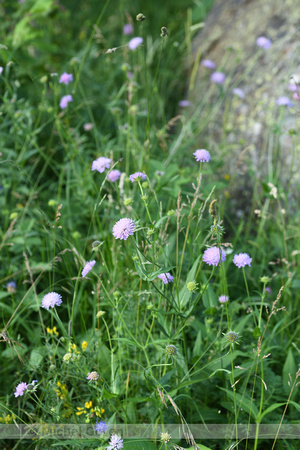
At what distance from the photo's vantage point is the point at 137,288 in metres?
1.66

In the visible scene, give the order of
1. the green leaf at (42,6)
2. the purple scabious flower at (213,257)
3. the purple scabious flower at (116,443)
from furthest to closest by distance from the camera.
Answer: the green leaf at (42,6)
the purple scabious flower at (213,257)
the purple scabious flower at (116,443)

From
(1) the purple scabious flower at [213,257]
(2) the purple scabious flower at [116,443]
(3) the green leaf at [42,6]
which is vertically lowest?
(2) the purple scabious flower at [116,443]

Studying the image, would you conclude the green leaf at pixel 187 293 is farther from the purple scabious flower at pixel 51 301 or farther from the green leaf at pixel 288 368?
the green leaf at pixel 288 368

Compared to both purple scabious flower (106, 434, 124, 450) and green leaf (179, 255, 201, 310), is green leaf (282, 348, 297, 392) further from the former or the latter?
purple scabious flower (106, 434, 124, 450)

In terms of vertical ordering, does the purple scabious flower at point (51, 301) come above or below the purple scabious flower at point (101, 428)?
above

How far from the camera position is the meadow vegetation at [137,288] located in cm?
125

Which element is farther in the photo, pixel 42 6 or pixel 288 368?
pixel 42 6

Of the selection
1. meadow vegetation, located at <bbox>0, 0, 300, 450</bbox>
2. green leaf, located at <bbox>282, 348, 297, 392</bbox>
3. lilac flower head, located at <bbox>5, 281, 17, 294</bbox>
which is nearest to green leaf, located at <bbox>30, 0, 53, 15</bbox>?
meadow vegetation, located at <bbox>0, 0, 300, 450</bbox>

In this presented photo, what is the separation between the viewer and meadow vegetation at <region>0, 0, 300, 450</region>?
1252mm

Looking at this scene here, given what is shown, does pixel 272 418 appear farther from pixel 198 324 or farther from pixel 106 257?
pixel 106 257

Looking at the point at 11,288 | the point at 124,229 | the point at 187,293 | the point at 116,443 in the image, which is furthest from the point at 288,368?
the point at 11,288

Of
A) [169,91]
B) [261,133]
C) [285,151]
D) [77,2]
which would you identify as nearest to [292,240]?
[285,151]

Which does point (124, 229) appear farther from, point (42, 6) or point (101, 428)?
point (42, 6)

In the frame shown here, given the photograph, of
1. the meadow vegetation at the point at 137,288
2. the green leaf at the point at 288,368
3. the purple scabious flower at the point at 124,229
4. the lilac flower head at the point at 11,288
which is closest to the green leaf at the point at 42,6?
the meadow vegetation at the point at 137,288
